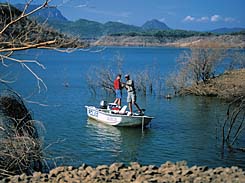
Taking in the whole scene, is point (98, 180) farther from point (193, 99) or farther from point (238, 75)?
point (238, 75)

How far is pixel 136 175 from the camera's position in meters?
12.0

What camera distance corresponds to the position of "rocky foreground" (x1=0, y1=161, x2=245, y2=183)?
11.5 m

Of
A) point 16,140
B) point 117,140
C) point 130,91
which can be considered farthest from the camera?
point 130,91

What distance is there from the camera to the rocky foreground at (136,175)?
11453 mm

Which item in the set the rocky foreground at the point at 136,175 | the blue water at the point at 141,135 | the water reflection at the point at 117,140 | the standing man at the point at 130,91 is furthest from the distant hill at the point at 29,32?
the standing man at the point at 130,91

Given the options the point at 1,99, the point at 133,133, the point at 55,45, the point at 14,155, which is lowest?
the point at 133,133

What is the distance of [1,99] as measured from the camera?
13.8 m

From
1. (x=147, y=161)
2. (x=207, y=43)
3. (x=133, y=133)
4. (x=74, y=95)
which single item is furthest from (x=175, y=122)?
(x=207, y=43)

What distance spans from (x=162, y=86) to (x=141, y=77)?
501 cm

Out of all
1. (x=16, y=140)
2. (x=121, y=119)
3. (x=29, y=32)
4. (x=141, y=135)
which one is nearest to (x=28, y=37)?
(x=29, y=32)

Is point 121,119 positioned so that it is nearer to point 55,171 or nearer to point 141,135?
point 141,135

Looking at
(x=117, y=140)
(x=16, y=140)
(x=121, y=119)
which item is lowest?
(x=117, y=140)

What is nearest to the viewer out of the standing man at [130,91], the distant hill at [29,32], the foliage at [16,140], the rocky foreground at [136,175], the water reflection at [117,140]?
the distant hill at [29,32]

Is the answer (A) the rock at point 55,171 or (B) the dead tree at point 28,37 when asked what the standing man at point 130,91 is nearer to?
(A) the rock at point 55,171
